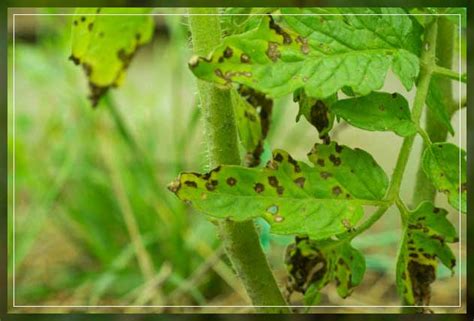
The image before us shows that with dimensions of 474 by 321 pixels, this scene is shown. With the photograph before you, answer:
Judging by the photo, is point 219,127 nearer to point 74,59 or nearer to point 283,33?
point 283,33

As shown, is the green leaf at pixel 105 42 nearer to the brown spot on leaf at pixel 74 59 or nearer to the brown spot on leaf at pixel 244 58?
the brown spot on leaf at pixel 74 59

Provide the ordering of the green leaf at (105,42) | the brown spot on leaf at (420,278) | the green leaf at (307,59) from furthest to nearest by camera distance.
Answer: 1. the green leaf at (105,42)
2. the brown spot on leaf at (420,278)
3. the green leaf at (307,59)

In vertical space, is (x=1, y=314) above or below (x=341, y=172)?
below

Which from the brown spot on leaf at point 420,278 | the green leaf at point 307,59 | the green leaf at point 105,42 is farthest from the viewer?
the green leaf at point 105,42

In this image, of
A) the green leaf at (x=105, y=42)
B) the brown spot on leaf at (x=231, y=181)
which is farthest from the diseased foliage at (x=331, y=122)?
the green leaf at (x=105, y=42)

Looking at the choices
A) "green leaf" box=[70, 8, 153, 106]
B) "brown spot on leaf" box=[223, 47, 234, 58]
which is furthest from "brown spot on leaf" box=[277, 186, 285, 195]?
"green leaf" box=[70, 8, 153, 106]

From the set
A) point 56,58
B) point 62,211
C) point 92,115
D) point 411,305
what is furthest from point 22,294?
point 411,305

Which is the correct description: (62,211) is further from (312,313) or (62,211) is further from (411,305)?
(411,305)
